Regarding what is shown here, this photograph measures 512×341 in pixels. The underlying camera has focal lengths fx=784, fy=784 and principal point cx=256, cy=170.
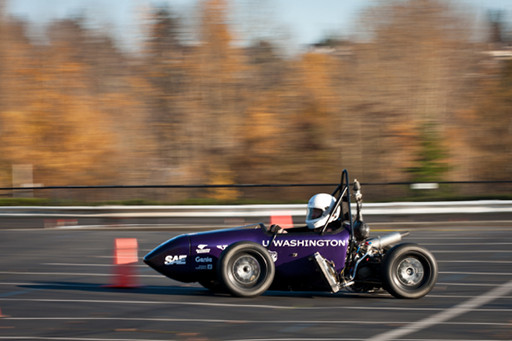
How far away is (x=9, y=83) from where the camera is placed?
3800 cm

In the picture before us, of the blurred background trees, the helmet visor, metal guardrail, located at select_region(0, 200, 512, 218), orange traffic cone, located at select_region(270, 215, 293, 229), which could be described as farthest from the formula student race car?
the blurred background trees

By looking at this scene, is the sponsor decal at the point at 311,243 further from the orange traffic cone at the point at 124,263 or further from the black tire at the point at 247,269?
the orange traffic cone at the point at 124,263

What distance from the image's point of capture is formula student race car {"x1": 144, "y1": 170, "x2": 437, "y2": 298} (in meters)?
9.56

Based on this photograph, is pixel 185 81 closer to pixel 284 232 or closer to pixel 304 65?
pixel 304 65

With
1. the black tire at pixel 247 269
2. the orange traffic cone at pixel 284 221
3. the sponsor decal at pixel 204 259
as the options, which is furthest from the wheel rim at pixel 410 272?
the orange traffic cone at pixel 284 221

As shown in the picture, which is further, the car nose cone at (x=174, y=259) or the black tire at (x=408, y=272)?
the car nose cone at (x=174, y=259)

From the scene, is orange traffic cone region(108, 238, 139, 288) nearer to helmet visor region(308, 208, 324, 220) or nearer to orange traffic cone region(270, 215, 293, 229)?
orange traffic cone region(270, 215, 293, 229)

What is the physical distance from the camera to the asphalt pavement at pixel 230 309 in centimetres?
752

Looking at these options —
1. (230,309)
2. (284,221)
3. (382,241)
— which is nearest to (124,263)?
(230,309)

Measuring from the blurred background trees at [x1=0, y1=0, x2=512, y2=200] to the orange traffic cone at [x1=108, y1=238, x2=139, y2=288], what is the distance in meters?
22.8

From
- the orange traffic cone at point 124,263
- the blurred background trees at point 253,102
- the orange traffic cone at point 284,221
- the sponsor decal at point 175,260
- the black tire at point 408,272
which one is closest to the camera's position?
the black tire at point 408,272

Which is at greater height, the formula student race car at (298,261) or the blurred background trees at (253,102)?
the blurred background trees at (253,102)

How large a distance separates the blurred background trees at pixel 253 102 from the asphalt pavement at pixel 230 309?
20934 millimetres

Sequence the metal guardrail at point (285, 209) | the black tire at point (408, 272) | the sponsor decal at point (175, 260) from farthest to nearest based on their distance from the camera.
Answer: the metal guardrail at point (285, 209) → the sponsor decal at point (175, 260) → the black tire at point (408, 272)
